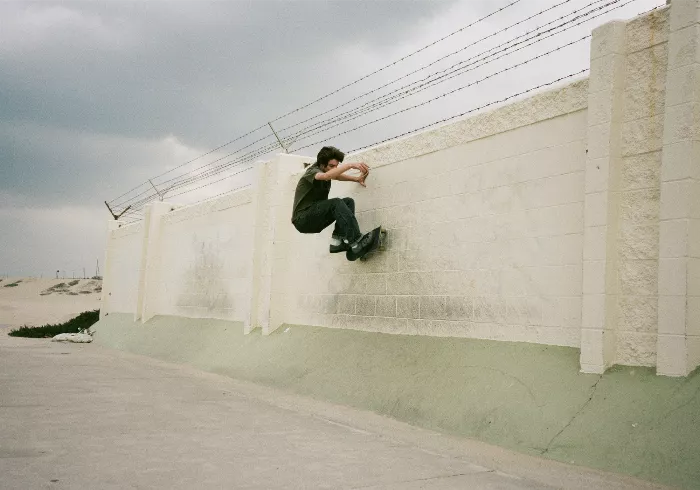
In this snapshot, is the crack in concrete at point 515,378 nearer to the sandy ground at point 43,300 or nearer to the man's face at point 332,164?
the man's face at point 332,164

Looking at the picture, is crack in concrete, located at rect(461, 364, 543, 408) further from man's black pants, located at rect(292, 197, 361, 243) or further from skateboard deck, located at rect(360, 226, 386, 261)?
man's black pants, located at rect(292, 197, 361, 243)

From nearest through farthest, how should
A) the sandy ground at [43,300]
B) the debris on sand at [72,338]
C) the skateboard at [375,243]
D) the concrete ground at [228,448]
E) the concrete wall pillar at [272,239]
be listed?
the concrete ground at [228,448], the skateboard at [375,243], the concrete wall pillar at [272,239], the debris on sand at [72,338], the sandy ground at [43,300]

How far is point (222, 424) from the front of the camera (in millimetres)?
5422

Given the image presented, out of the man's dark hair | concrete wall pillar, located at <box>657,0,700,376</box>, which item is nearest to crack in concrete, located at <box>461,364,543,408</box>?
concrete wall pillar, located at <box>657,0,700,376</box>

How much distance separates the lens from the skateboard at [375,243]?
7.77 meters

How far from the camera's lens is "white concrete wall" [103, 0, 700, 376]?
15.4 ft

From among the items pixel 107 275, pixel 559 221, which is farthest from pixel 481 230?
pixel 107 275

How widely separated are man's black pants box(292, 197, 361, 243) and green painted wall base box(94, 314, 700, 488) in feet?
4.45

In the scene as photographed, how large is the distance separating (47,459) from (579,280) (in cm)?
432

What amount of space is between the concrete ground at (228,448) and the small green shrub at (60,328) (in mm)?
14282

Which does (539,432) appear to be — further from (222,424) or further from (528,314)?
(222,424)

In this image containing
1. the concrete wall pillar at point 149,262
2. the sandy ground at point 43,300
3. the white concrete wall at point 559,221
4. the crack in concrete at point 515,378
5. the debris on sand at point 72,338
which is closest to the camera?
the white concrete wall at point 559,221

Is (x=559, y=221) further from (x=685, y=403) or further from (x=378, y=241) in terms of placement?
(x=378, y=241)

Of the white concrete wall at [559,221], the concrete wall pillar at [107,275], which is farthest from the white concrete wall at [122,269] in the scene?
the white concrete wall at [559,221]
